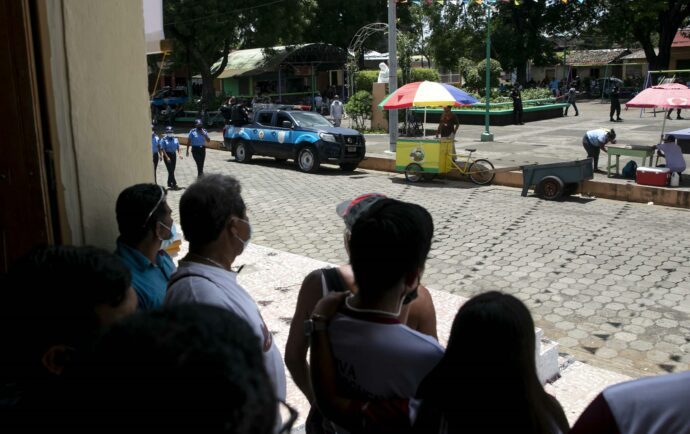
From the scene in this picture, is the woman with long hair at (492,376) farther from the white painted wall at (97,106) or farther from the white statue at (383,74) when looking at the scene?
the white statue at (383,74)

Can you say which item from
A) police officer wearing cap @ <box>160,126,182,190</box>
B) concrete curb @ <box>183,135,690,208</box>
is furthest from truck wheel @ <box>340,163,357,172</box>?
police officer wearing cap @ <box>160,126,182,190</box>

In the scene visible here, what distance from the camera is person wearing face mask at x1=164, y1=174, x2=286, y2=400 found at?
2.29 m

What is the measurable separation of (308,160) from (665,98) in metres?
8.74

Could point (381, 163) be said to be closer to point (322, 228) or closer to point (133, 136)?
point (322, 228)

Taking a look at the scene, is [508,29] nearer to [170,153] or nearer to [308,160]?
[308,160]

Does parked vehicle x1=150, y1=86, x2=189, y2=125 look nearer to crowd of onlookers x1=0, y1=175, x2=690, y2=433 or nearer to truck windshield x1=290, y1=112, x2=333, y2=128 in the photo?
truck windshield x1=290, y1=112, x2=333, y2=128

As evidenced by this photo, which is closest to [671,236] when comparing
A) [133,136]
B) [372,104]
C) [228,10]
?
[133,136]

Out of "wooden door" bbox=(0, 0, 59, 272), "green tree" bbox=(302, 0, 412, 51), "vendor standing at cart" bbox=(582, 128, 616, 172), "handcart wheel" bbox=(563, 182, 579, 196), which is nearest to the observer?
"wooden door" bbox=(0, 0, 59, 272)

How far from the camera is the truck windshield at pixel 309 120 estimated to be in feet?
56.5

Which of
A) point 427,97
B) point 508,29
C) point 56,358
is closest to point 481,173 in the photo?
point 427,97

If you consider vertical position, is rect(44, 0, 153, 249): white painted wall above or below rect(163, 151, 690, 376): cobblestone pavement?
above

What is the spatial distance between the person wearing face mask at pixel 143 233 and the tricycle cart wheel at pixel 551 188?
10.5 meters

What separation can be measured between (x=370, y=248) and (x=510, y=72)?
4995cm

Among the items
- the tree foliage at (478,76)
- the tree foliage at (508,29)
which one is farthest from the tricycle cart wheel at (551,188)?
the tree foliage at (508,29)
